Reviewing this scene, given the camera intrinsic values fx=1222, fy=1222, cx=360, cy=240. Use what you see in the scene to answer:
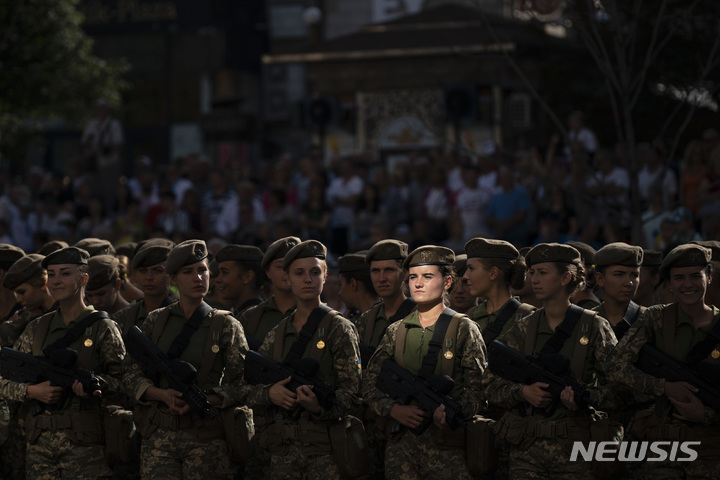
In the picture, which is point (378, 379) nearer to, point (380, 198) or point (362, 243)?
point (362, 243)

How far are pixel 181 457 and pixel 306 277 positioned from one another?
4.74ft

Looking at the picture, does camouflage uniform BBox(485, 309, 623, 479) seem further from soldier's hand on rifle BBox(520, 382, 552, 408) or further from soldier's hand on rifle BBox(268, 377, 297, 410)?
soldier's hand on rifle BBox(268, 377, 297, 410)

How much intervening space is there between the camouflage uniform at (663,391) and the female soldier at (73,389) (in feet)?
11.3

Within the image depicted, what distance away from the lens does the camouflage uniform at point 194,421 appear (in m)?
8.02

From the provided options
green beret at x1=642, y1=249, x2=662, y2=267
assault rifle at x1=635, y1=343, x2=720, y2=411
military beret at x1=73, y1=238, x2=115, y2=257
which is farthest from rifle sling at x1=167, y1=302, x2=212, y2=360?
green beret at x1=642, y1=249, x2=662, y2=267

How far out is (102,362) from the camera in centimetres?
850

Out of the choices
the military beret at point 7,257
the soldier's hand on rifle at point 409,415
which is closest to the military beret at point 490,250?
the soldier's hand on rifle at point 409,415

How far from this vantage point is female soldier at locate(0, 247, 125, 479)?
8.32 metres

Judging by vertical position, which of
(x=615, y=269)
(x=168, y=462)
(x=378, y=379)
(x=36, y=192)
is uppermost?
(x=615, y=269)

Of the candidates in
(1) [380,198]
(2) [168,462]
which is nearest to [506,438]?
(2) [168,462]

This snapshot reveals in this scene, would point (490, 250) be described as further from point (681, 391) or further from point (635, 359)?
point (681, 391)

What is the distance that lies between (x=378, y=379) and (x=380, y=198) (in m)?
9.68

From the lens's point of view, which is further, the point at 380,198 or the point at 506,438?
the point at 380,198

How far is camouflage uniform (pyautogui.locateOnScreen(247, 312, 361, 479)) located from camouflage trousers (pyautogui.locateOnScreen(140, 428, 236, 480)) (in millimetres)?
379
